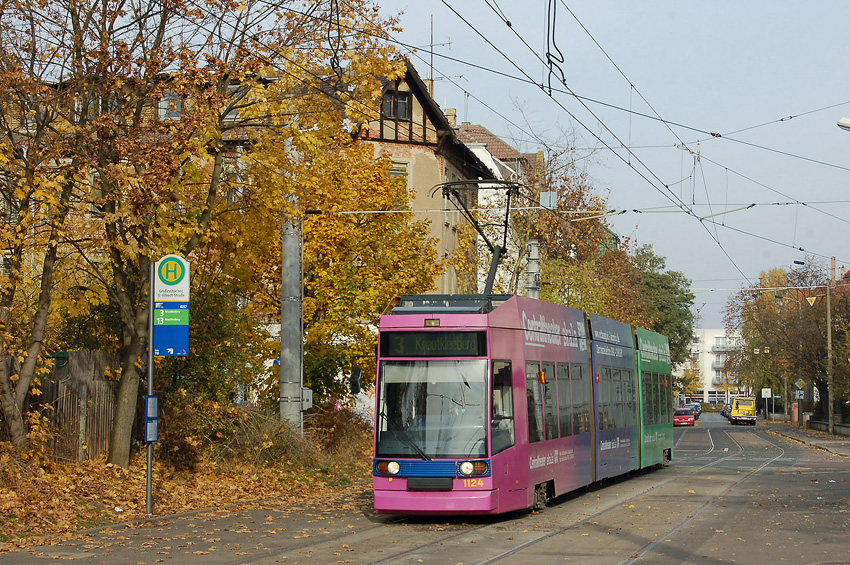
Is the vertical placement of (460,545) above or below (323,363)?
below

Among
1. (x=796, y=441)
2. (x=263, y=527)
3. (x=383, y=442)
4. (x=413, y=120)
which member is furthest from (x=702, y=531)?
(x=796, y=441)

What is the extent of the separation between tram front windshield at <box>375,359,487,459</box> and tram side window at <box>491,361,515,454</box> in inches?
8.5

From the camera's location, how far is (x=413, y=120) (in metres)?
45.2

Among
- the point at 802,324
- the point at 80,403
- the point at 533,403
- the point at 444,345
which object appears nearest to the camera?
the point at 444,345

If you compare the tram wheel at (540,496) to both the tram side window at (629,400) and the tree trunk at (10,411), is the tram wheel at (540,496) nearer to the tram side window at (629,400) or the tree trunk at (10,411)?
the tram side window at (629,400)

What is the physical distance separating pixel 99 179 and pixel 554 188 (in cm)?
3273

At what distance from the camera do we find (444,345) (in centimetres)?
1523

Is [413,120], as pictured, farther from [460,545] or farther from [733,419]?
[733,419]

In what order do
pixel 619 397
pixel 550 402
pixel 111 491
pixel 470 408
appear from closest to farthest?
pixel 470 408, pixel 111 491, pixel 550 402, pixel 619 397

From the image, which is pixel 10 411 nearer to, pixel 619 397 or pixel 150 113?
pixel 150 113

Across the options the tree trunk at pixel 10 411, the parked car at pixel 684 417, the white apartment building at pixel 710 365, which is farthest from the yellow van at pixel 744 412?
the white apartment building at pixel 710 365

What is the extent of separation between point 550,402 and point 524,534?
4.00 m

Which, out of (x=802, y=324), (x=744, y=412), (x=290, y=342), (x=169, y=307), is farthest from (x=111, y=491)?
(x=744, y=412)

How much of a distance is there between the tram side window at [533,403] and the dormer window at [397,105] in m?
28.6
